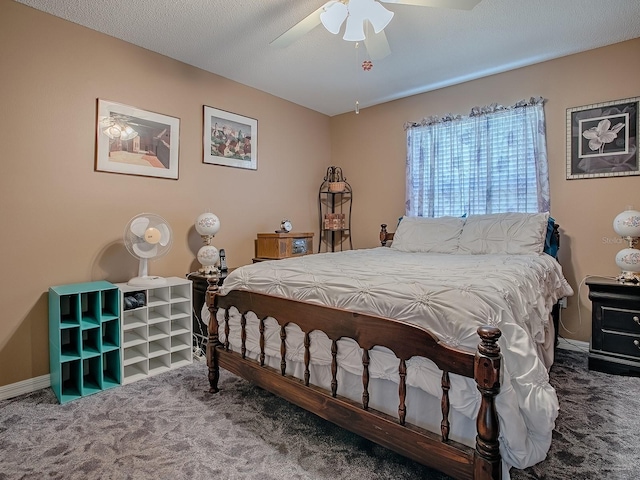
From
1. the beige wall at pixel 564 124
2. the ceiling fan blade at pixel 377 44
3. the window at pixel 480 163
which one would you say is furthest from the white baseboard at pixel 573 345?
the ceiling fan blade at pixel 377 44

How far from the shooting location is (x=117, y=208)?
2730 mm

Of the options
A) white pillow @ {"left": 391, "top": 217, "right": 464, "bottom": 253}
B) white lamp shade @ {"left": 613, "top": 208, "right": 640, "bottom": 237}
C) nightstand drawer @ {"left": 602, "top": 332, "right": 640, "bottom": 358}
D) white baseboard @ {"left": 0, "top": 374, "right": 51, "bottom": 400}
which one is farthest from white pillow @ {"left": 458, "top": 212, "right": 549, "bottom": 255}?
white baseboard @ {"left": 0, "top": 374, "right": 51, "bottom": 400}

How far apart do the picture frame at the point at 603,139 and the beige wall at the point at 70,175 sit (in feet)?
10.4

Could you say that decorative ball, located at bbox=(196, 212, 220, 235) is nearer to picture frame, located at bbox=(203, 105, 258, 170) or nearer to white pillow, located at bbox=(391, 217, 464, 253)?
picture frame, located at bbox=(203, 105, 258, 170)

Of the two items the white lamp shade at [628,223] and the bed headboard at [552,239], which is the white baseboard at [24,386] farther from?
the white lamp shade at [628,223]

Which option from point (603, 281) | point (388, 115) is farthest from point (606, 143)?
point (388, 115)

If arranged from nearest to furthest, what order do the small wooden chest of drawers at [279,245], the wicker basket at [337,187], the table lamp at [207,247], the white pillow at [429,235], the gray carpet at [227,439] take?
the gray carpet at [227,439] → the table lamp at [207,247] → the white pillow at [429,235] → the small wooden chest of drawers at [279,245] → the wicker basket at [337,187]

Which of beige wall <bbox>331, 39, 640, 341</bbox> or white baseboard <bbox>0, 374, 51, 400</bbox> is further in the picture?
beige wall <bbox>331, 39, 640, 341</bbox>

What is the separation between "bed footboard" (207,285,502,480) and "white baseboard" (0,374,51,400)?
1395 mm

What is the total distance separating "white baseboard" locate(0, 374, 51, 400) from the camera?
7.29ft

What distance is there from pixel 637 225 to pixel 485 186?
1214 mm

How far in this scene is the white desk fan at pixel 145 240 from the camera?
2.55 meters

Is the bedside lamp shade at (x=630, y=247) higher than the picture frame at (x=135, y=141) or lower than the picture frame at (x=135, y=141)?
lower

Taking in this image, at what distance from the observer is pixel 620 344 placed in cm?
247
